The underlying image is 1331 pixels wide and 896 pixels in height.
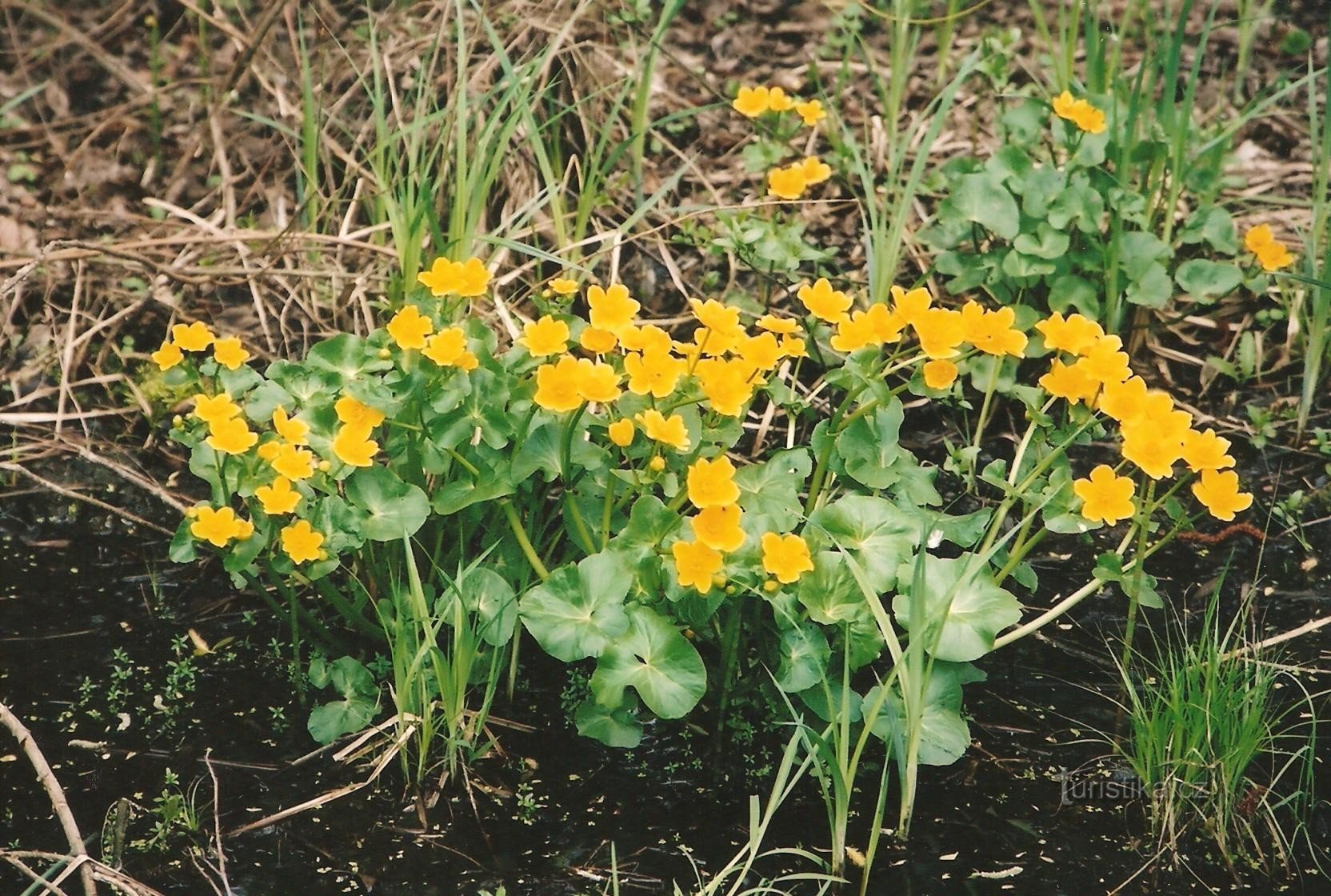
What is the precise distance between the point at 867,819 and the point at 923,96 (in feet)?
7.35

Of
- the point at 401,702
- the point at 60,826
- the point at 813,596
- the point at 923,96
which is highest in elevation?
the point at 923,96

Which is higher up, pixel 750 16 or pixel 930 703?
pixel 750 16

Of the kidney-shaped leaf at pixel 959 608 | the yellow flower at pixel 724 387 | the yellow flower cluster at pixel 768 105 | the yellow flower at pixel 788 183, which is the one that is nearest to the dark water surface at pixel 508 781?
the kidney-shaped leaf at pixel 959 608

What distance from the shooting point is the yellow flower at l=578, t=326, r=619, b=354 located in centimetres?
190

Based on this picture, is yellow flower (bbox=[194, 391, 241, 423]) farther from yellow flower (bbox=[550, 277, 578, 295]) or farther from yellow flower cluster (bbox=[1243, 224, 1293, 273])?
yellow flower cluster (bbox=[1243, 224, 1293, 273])

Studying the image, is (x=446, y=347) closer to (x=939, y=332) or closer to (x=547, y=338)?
(x=547, y=338)

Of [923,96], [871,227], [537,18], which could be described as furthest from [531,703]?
[923,96]

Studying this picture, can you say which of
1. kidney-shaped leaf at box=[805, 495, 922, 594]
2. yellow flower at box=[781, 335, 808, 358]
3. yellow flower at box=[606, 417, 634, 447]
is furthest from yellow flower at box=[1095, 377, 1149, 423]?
yellow flower at box=[606, 417, 634, 447]

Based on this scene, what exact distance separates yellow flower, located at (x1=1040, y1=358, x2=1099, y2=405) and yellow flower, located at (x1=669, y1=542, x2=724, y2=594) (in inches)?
21.9

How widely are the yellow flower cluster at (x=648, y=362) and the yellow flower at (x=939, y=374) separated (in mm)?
192

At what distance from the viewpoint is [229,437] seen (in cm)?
187

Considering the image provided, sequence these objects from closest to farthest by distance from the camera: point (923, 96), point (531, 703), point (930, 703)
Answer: point (930, 703) → point (531, 703) → point (923, 96)

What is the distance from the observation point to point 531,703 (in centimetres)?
215

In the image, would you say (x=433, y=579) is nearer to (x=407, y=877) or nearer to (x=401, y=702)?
(x=401, y=702)
